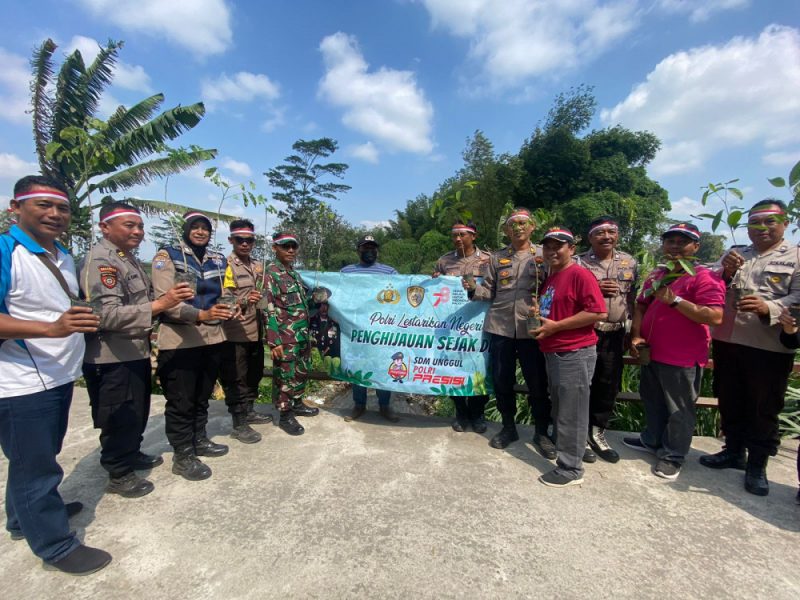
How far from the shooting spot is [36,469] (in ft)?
6.69

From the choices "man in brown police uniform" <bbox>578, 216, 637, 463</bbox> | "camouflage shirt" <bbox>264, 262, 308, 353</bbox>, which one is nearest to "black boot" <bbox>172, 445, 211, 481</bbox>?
"camouflage shirt" <bbox>264, 262, 308, 353</bbox>

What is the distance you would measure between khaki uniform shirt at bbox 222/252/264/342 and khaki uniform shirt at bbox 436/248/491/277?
192cm

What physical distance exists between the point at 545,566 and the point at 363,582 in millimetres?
1036

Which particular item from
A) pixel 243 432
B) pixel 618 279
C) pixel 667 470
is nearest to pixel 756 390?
pixel 667 470

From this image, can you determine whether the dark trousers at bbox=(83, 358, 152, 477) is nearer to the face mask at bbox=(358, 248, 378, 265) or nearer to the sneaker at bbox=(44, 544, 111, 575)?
the sneaker at bbox=(44, 544, 111, 575)

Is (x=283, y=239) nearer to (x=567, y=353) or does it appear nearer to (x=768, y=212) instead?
(x=567, y=353)

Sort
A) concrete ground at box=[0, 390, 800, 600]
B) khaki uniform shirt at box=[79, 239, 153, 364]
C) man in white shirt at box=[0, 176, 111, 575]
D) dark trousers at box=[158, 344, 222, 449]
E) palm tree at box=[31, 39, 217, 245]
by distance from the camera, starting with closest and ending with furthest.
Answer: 1. man in white shirt at box=[0, 176, 111, 575]
2. concrete ground at box=[0, 390, 800, 600]
3. khaki uniform shirt at box=[79, 239, 153, 364]
4. dark trousers at box=[158, 344, 222, 449]
5. palm tree at box=[31, 39, 217, 245]

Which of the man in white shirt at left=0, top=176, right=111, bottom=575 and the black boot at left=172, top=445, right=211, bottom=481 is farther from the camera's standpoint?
the black boot at left=172, top=445, right=211, bottom=481

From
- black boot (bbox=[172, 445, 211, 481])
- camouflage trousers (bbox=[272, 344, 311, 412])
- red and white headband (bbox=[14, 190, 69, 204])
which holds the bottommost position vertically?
black boot (bbox=[172, 445, 211, 481])

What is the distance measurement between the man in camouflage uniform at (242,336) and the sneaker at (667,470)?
3.55m

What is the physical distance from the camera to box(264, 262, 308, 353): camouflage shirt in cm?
378

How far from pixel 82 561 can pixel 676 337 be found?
4.27 meters

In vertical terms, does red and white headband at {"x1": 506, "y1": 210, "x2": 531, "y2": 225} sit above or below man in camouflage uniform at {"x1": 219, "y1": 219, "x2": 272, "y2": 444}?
above

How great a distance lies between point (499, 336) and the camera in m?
3.65
